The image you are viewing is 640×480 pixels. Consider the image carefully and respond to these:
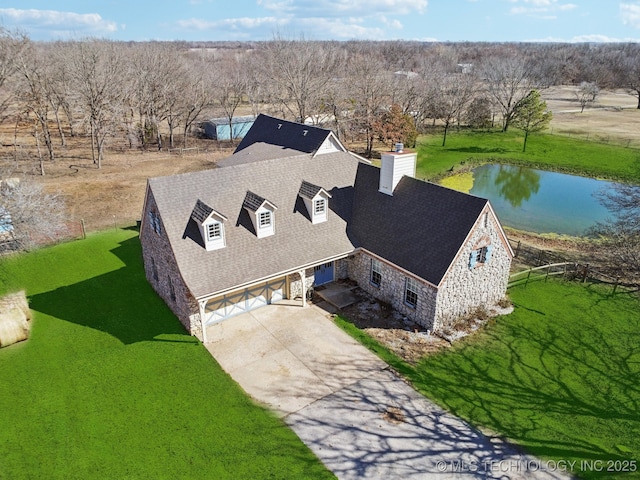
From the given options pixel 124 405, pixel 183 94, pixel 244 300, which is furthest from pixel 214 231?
pixel 183 94

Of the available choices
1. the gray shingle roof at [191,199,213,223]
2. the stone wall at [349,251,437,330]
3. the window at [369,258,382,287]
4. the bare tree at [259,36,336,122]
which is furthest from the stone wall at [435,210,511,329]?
the bare tree at [259,36,336,122]

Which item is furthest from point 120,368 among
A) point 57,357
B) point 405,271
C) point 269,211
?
point 405,271

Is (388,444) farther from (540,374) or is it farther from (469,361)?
(540,374)

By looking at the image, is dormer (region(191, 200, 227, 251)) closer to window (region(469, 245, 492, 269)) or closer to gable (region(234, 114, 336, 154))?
window (region(469, 245, 492, 269))

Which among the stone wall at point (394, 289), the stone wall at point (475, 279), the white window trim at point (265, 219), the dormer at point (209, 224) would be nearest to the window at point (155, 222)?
the dormer at point (209, 224)

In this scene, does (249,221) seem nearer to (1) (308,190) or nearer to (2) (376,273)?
(1) (308,190)

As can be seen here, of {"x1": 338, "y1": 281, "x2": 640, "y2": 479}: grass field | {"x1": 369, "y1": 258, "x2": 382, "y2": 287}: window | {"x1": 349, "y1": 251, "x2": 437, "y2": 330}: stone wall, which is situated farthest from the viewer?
{"x1": 369, "y1": 258, "x2": 382, "y2": 287}: window

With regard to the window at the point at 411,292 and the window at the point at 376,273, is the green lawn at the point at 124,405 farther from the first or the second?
the window at the point at 376,273
